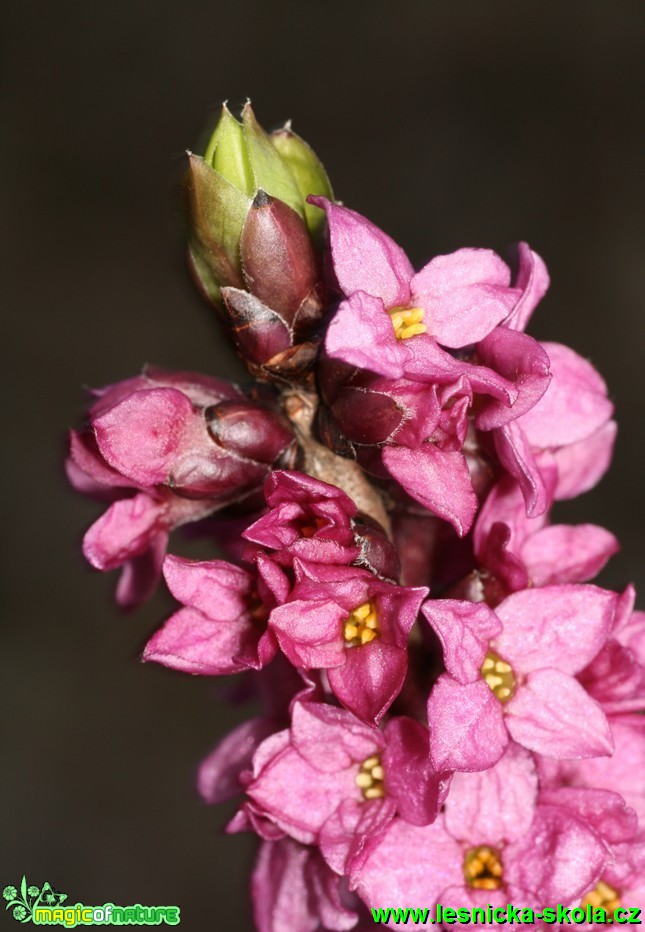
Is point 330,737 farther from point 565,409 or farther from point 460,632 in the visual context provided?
point 565,409

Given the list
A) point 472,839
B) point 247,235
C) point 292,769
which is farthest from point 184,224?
point 472,839

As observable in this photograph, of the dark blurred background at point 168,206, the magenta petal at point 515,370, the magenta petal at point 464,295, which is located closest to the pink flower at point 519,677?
the magenta petal at point 515,370

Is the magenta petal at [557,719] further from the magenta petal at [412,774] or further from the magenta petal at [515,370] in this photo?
the magenta petal at [515,370]

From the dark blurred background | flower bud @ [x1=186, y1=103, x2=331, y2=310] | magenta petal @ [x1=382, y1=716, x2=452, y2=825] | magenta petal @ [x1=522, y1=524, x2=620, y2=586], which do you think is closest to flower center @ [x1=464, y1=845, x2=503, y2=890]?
magenta petal @ [x1=382, y1=716, x2=452, y2=825]

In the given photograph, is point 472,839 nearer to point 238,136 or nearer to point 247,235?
point 247,235

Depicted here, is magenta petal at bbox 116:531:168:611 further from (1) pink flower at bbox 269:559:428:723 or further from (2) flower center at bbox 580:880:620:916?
(2) flower center at bbox 580:880:620:916
